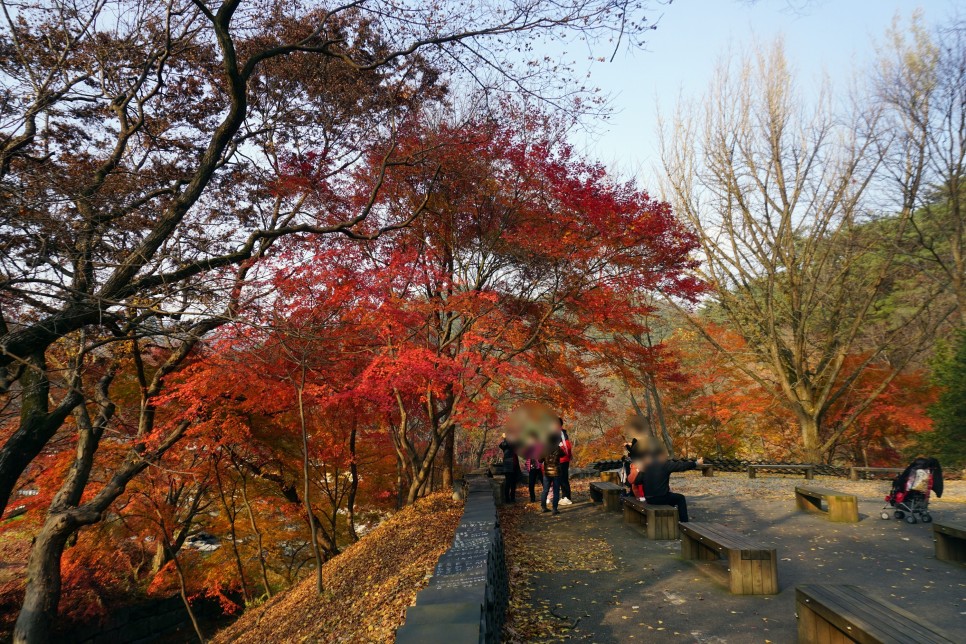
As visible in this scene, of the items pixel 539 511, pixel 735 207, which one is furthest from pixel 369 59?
pixel 735 207

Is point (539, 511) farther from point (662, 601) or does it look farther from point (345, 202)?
point (345, 202)

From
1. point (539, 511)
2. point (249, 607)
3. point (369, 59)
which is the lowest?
point (249, 607)

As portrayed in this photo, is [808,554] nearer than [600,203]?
Yes

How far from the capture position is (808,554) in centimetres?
635

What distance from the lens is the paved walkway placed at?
4.26 metres

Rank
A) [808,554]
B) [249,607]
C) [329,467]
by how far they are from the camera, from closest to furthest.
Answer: [808,554]
[249,607]
[329,467]

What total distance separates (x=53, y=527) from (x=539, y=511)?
8.09m

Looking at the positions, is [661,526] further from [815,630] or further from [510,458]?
[510,458]

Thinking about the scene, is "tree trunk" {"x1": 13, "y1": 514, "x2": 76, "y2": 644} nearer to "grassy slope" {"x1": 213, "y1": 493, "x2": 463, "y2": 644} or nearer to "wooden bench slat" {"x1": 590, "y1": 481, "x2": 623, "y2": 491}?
"grassy slope" {"x1": 213, "y1": 493, "x2": 463, "y2": 644}

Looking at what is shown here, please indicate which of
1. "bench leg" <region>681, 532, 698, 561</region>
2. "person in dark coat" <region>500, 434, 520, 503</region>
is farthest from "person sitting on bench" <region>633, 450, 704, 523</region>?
"person in dark coat" <region>500, 434, 520, 503</region>

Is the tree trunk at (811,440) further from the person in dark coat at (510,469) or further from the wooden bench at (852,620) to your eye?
the wooden bench at (852,620)

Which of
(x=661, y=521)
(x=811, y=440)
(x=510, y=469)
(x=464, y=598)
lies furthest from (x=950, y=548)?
(x=811, y=440)

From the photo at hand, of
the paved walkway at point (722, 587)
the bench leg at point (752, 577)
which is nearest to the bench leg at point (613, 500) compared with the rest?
the paved walkway at point (722, 587)

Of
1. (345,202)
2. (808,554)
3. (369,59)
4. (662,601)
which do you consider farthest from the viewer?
(345,202)
